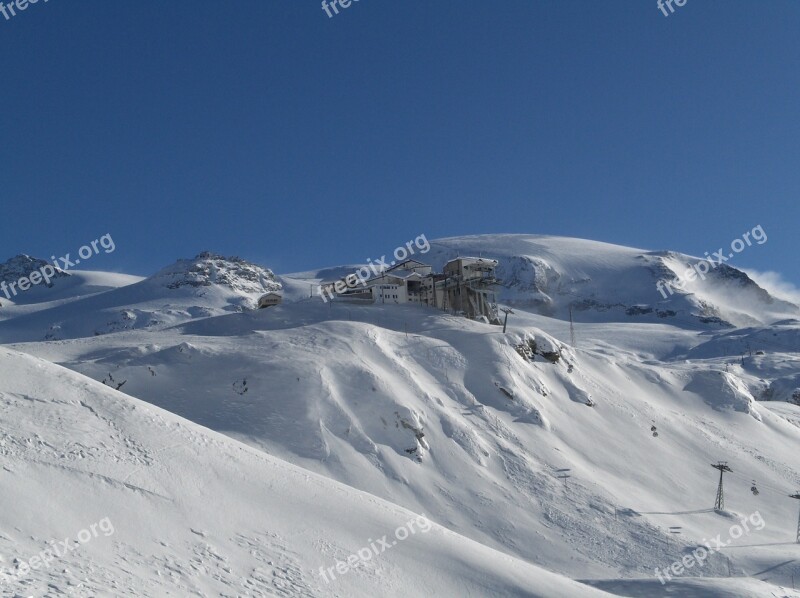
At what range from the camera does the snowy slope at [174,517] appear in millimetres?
18688

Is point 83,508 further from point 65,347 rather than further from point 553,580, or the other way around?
point 65,347

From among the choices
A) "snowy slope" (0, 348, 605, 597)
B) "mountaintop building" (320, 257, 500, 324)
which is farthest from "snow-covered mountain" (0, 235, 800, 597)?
"mountaintop building" (320, 257, 500, 324)

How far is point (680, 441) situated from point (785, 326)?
135m

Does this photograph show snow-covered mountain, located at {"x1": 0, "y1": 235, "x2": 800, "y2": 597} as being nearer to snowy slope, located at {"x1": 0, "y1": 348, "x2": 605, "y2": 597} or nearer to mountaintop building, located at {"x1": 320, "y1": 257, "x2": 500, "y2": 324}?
snowy slope, located at {"x1": 0, "y1": 348, "x2": 605, "y2": 597}

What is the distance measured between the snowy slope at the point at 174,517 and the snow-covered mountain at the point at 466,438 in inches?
5.7

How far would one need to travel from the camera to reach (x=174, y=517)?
2206cm

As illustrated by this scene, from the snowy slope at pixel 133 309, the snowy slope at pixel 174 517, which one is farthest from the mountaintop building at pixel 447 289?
the snowy slope at pixel 133 309

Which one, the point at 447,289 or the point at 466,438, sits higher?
the point at 447,289

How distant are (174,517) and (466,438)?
27.7 metres

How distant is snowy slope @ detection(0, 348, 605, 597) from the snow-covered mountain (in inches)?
5.7

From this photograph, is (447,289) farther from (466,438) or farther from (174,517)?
(174,517)

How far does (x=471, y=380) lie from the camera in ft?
182

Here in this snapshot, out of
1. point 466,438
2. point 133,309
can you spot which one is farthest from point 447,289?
point 133,309

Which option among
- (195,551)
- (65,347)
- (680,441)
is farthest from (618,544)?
(65,347)
